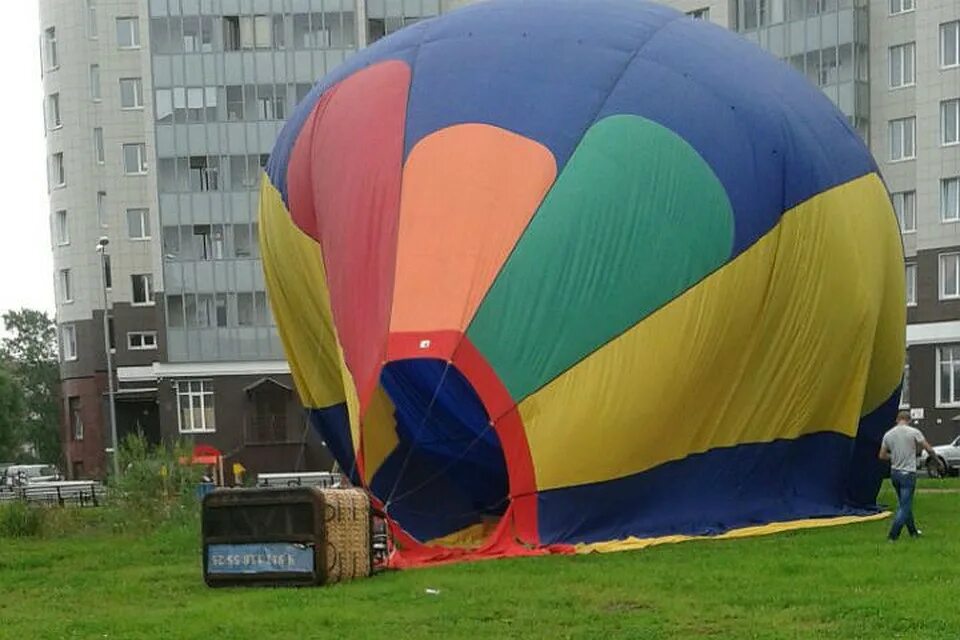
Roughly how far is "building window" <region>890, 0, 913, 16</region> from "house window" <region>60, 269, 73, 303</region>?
36.6 m

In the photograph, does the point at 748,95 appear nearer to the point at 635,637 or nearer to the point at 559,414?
the point at 559,414

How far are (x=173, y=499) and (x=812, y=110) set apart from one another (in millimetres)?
11527

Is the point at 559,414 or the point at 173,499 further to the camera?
the point at 173,499

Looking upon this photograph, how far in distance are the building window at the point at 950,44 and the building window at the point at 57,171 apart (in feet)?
125

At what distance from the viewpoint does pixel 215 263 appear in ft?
186

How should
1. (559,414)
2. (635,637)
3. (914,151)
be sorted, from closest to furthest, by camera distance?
1. (635,637)
2. (559,414)
3. (914,151)

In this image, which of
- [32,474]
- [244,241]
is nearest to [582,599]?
[244,241]

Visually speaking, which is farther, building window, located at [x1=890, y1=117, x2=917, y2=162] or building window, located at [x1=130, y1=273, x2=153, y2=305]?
building window, located at [x1=130, y1=273, x2=153, y2=305]

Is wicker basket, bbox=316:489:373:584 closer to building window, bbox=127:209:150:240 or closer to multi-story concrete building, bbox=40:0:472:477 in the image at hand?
multi-story concrete building, bbox=40:0:472:477

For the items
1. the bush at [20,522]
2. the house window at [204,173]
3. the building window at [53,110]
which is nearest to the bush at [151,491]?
the bush at [20,522]

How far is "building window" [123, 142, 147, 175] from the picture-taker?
2507 inches

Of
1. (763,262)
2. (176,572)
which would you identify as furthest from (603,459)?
(176,572)

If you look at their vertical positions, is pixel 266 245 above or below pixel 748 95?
below

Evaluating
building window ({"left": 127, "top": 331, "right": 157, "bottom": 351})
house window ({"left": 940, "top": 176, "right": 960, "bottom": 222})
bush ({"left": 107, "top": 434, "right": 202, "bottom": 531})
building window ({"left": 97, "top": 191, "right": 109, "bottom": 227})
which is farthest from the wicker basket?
building window ({"left": 97, "top": 191, "right": 109, "bottom": 227})
